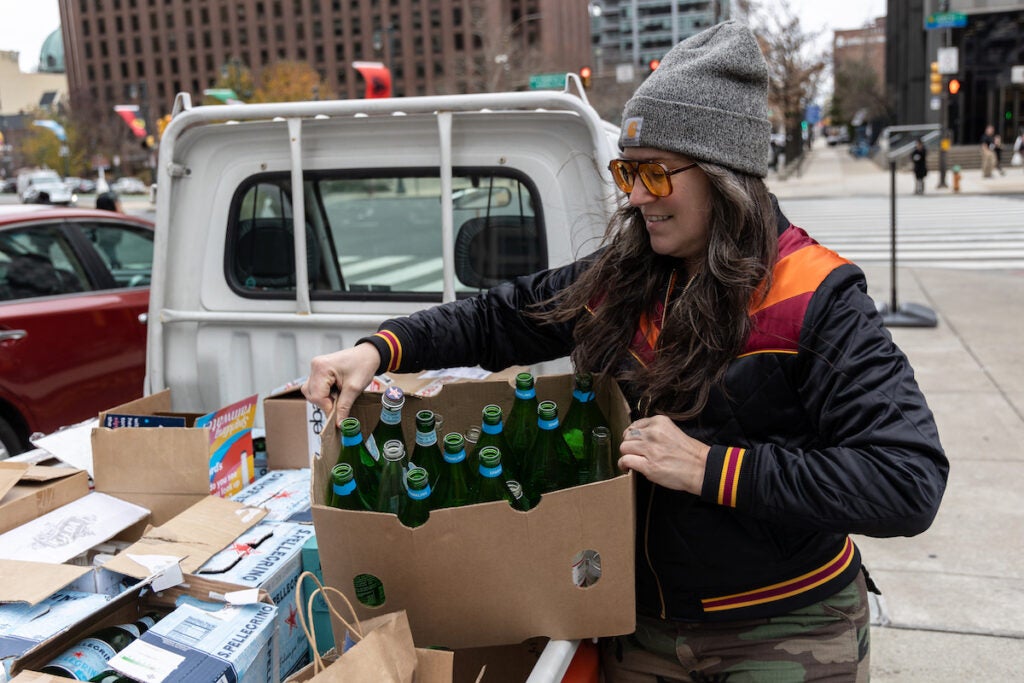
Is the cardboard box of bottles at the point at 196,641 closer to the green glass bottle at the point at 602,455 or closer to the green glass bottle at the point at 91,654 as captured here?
the green glass bottle at the point at 91,654

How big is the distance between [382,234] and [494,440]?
2124mm

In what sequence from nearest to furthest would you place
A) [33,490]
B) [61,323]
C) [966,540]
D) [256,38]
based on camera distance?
[33,490]
[966,540]
[61,323]
[256,38]

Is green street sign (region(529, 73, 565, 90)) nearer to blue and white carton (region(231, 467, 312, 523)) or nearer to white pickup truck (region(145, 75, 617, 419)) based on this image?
white pickup truck (region(145, 75, 617, 419))

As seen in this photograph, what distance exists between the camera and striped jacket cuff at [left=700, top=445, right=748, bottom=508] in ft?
5.04

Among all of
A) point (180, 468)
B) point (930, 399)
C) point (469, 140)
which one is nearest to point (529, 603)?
point (180, 468)

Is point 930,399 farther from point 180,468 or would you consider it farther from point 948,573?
point 180,468

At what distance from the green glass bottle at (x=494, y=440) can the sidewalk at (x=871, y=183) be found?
27178 millimetres

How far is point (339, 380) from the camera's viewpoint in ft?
6.31

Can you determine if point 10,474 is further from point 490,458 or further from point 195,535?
point 490,458

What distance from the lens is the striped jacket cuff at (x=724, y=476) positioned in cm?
154

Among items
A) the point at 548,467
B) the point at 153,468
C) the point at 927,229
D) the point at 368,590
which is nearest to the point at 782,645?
the point at 548,467

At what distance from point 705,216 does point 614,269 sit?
0.84 feet

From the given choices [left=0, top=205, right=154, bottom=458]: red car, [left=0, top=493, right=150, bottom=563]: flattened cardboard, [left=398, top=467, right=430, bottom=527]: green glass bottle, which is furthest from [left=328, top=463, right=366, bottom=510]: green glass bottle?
[left=0, top=205, right=154, bottom=458]: red car

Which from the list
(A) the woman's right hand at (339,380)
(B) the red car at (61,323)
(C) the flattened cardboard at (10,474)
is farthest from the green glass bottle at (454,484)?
(B) the red car at (61,323)
